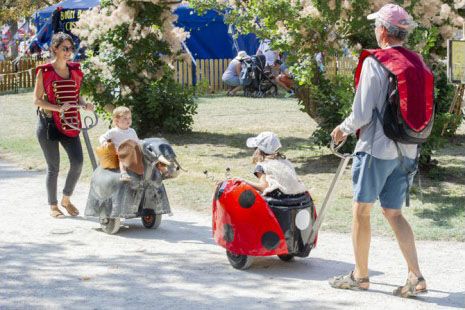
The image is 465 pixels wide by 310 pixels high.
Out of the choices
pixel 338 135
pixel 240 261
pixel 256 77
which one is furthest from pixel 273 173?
pixel 256 77

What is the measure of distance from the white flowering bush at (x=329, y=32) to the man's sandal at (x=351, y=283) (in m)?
4.65

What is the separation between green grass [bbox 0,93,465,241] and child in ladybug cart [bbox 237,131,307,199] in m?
1.68

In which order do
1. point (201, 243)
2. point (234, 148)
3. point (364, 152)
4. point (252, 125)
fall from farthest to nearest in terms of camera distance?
point (252, 125) < point (234, 148) < point (201, 243) < point (364, 152)

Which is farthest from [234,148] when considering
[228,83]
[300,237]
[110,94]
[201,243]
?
[228,83]

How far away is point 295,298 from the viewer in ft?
20.0

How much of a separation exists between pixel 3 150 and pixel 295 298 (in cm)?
958

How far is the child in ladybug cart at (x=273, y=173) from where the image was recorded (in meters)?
6.77

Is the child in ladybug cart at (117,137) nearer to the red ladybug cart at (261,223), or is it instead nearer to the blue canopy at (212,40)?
the red ladybug cart at (261,223)

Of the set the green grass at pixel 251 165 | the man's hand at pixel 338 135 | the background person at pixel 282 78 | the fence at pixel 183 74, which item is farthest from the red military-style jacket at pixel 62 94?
the background person at pixel 282 78

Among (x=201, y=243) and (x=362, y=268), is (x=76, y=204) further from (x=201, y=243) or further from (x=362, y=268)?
(x=362, y=268)

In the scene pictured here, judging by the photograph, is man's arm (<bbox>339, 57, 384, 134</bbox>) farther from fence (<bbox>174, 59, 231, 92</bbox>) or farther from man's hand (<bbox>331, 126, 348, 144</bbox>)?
fence (<bbox>174, 59, 231, 92</bbox>)

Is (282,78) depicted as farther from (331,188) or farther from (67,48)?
(331,188)

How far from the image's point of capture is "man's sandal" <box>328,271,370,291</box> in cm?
624

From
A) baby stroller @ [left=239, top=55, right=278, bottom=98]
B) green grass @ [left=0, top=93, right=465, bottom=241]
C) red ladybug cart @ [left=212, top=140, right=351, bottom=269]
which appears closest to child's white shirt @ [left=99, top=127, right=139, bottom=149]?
green grass @ [left=0, top=93, right=465, bottom=241]
